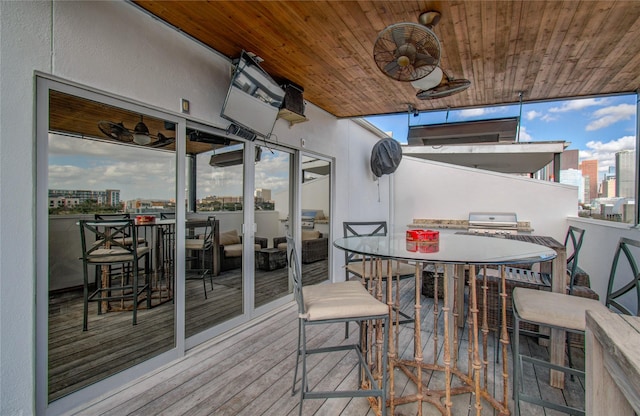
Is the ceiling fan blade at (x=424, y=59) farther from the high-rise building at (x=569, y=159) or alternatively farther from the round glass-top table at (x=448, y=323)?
the high-rise building at (x=569, y=159)

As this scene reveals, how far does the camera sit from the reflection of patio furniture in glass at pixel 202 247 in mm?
2675

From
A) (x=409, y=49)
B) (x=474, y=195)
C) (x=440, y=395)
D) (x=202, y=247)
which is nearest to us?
(x=440, y=395)

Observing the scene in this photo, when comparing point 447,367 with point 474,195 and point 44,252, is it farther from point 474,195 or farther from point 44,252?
point 474,195

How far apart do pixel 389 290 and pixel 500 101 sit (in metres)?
3.50

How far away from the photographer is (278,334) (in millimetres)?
2977

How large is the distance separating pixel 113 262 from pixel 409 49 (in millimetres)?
2893

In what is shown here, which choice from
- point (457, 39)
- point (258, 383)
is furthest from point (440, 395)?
point (457, 39)

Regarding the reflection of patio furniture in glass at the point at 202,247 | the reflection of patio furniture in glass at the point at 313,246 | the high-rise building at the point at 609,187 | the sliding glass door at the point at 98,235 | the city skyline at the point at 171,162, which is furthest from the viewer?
the reflection of patio furniture in glass at the point at 313,246

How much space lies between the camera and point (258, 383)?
2139 millimetres

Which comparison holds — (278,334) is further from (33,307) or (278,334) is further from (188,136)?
(188,136)

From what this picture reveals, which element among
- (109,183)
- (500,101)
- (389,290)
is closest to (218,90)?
(109,183)

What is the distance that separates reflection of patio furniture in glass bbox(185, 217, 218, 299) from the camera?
2.67 metres

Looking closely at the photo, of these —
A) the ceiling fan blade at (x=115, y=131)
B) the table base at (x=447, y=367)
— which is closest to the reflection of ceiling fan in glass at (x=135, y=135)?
the ceiling fan blade at (x=115, y=131)

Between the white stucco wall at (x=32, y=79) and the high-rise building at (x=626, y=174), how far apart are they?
4.81 meters
